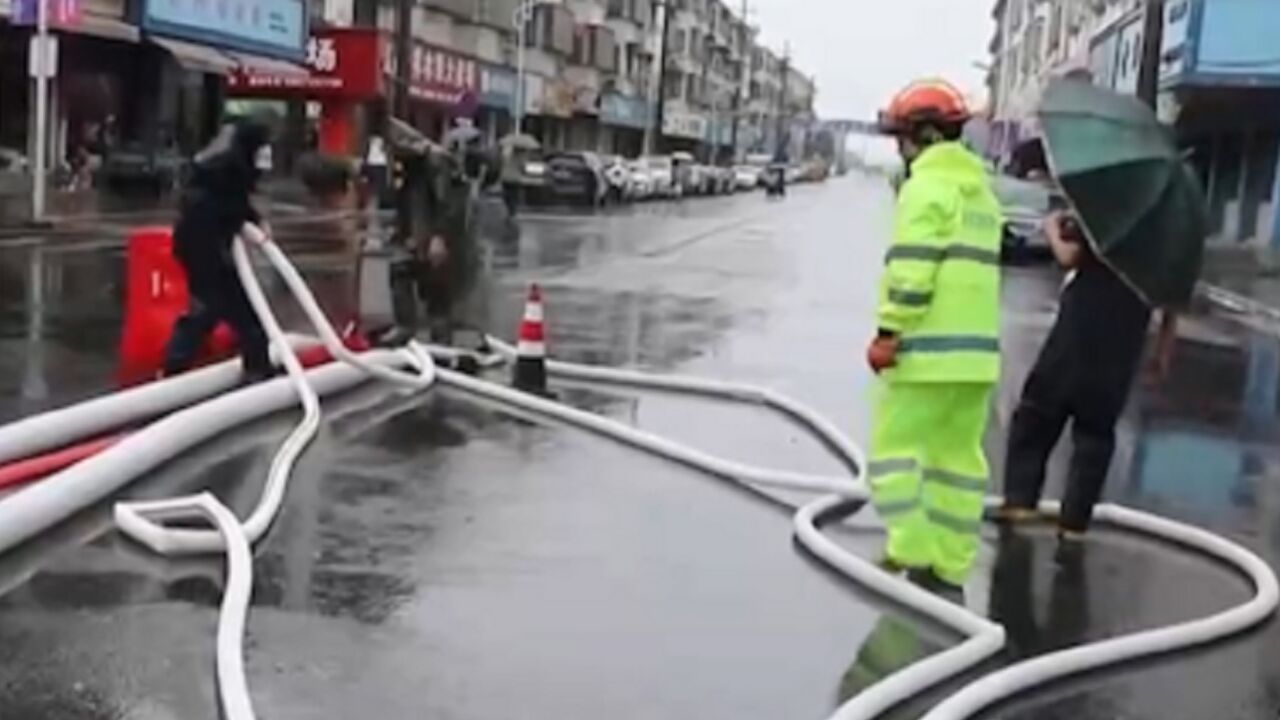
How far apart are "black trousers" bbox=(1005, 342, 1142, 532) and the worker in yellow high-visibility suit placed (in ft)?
3.58

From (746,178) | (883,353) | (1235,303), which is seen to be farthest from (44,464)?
(746,178)

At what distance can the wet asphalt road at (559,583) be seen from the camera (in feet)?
18.6

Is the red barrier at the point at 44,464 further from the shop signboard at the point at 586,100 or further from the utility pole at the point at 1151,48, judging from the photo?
the shop signboard at the point at 586,100

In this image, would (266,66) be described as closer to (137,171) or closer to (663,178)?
(137,171)

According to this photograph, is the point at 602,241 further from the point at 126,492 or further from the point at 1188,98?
the point at 126,492

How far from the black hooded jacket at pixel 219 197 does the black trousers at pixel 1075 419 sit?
475cm

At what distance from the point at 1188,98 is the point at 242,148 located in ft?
111

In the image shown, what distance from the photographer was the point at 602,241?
33.1 metres

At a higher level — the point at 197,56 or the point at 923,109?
the point at 197,56

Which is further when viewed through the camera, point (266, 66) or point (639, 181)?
point (639, 181)

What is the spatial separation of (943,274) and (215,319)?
5274mm

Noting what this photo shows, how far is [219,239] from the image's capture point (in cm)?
1098

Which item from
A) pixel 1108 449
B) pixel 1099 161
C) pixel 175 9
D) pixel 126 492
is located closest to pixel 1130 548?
pixel 1108 449

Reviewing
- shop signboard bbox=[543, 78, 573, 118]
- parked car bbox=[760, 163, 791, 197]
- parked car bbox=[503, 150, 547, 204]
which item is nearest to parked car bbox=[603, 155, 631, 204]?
parked car bbox=[503, 150, 547, 204]
